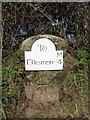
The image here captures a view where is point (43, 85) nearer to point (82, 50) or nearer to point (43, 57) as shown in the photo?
point (43, 57)

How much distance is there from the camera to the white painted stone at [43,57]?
6.00 ft

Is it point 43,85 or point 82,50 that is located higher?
point 82,50

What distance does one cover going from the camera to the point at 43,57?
183 cm

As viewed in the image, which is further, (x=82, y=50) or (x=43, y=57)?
(x=82, y=50)

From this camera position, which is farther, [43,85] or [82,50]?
[82,50]

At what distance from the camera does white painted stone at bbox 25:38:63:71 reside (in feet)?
6.00

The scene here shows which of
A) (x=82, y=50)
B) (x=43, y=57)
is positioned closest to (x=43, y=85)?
(x=43, y=57)

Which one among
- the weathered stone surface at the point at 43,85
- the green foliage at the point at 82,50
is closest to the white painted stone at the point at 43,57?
the weathered stone surface at the point at 43,85

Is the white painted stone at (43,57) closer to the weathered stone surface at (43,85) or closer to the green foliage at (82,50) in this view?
the weathered stone surface at (43,85)

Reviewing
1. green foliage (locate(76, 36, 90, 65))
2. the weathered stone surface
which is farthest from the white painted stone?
green foliage (locate(76, 36, 90, 65))

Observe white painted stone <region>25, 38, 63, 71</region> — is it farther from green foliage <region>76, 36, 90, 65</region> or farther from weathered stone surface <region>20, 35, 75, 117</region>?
green foliage <region>76, 36, 90, 65</region>

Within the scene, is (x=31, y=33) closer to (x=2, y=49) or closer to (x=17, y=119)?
(x=2, y=49)

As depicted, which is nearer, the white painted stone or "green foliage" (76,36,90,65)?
the white painted stone

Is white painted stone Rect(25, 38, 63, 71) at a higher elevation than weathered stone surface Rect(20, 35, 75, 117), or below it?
higher
